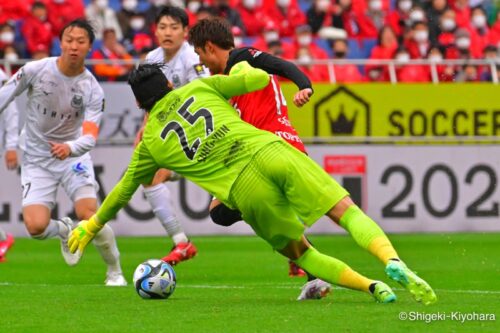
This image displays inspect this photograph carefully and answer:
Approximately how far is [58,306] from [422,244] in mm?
8724

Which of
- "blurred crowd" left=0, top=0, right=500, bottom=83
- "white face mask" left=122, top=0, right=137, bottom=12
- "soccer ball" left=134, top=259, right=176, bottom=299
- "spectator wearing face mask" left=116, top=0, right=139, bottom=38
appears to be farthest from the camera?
"white face mask" left=122, top=0, right=137, bottom=12

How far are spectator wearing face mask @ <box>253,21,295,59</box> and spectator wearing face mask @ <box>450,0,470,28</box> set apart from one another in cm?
341

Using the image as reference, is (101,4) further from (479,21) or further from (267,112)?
(267,112)

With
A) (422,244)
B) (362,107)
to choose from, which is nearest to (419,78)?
(362,107)

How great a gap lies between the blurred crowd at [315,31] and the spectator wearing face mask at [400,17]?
2cm

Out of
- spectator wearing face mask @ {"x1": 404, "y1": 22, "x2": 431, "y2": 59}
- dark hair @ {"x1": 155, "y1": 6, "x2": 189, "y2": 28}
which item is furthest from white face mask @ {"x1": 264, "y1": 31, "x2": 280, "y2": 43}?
dark hair @ {"x1": 155, "y1": 6, "x2": 189, "y2": 28}

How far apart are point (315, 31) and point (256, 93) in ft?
41.6

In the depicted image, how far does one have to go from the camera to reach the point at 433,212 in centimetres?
1920

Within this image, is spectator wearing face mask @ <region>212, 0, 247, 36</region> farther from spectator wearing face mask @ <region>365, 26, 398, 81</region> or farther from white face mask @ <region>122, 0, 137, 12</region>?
spectator wearing face mask @ <region>365, 26, 398, 81</region>

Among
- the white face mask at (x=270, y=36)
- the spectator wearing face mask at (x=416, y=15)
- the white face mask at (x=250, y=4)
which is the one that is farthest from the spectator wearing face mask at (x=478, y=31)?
the white face mask at (x=250, y=4)

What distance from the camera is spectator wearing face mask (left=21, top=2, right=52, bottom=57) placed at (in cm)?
2083

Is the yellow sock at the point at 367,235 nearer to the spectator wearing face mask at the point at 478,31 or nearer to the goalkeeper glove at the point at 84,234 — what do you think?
the goalkeeper glove at the point at 84,234

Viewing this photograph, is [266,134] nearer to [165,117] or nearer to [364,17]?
[165,117]

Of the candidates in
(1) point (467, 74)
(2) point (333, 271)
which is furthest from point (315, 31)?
(2) point (333, 271)
